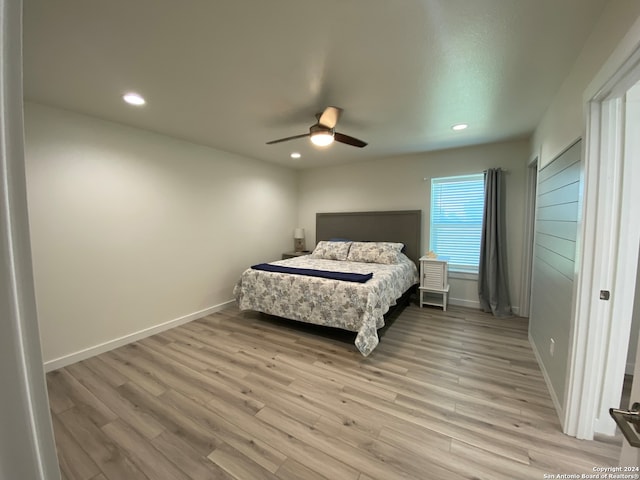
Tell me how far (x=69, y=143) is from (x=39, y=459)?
311 centimetres

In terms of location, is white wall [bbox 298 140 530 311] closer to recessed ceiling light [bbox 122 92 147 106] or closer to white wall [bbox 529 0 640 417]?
white wall [bbox 529 0 640 417]

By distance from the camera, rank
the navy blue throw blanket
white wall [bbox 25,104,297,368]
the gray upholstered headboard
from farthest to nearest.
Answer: the gray upholstered headboard → the navy blue throw blanket → white wall [bbox 25,104,297,368]

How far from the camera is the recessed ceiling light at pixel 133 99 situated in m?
2.22

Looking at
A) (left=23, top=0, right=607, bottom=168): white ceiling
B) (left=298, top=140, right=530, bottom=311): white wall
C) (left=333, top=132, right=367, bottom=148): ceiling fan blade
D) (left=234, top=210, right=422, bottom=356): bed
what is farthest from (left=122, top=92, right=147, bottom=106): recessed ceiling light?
(left=298, top=140, right=530, bottom=311): white wall

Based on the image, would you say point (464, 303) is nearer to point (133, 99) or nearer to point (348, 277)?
point (348, 277)

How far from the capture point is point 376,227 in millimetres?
4574

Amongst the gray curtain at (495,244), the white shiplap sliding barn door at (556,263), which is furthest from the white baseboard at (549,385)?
the gray curtain at (495,244)

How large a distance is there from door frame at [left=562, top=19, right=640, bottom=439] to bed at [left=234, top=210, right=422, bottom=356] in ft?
4.87

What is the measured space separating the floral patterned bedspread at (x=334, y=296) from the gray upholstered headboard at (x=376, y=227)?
64cm

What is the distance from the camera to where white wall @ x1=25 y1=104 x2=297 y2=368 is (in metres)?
2.41

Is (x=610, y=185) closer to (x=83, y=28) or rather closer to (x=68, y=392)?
(x=83, y=28)

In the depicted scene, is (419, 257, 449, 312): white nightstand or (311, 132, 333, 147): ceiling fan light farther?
(419, 257, 449, 312): white nightstand

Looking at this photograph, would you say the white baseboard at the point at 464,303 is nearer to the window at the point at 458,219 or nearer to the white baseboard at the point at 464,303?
the white baseboard at the point at 464,303

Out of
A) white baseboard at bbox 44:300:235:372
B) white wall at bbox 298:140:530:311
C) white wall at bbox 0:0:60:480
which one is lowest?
white baseboard at bbox 44:300:235:372
